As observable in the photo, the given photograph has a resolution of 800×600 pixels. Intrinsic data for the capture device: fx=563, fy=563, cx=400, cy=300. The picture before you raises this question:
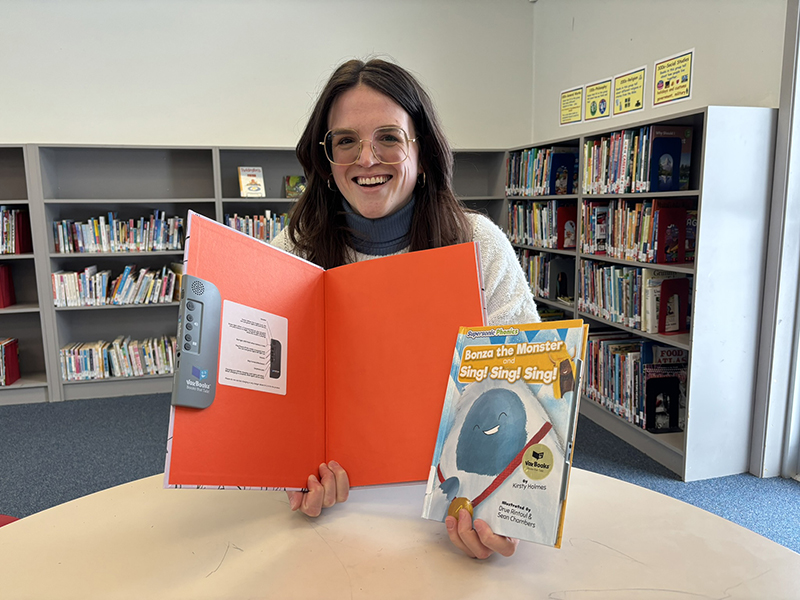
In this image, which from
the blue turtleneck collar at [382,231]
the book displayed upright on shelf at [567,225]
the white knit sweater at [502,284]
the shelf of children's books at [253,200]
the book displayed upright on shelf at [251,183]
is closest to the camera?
the white knit sweater at [502,284]

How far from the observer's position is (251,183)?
4137 millimetres

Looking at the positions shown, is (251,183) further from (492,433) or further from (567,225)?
(492,433)

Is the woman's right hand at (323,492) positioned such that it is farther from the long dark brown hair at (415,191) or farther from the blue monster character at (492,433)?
the long dark brown hair at (415,191)

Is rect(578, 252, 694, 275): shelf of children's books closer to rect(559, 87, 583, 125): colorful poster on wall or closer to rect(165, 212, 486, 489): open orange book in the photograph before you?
rect(559, 87, 583, 125): colorful poster on wall

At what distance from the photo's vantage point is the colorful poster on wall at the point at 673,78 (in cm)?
304

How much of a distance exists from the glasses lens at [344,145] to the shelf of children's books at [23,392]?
362 cm

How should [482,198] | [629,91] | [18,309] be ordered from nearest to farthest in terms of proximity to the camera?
[629,91] < [18,309] < [482,198]

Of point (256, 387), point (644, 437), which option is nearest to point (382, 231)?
point (256, 387)

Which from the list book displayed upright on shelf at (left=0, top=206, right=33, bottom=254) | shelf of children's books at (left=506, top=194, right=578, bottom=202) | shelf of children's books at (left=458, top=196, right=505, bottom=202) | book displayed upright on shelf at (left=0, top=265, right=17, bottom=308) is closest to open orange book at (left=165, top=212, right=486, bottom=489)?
shelf of children's books at (left=506, top=194, right=578, bottom=202)

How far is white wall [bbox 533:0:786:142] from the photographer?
2.58 metres

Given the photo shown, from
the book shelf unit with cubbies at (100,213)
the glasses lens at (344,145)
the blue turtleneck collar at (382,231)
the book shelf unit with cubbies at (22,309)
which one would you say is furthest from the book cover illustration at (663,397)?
the book shelf unit with cubbies at (22,309)

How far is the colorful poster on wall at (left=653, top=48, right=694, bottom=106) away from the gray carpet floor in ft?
6.31

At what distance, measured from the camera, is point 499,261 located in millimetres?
1278

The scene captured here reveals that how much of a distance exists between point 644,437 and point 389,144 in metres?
2.38
